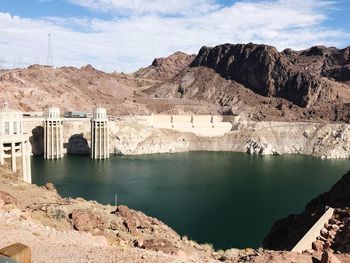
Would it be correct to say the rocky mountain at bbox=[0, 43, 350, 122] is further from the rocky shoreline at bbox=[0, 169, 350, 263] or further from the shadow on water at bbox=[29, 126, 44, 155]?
the rocky shoreline at bbox=[0, 169, 350, 263]

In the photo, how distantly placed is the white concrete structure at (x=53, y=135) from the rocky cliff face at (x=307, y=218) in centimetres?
6642

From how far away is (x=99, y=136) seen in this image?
90.2 m

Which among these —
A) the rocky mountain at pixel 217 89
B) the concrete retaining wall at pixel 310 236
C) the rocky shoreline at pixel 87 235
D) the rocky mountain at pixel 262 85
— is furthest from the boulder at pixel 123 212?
the rocky mountain at pixel 262 85

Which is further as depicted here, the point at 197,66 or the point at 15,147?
the point at 197,66

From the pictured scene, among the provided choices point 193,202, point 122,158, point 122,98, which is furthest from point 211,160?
point 122,98

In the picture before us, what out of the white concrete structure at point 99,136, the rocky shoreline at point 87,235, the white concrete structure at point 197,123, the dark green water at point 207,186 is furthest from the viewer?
the white concrete structure at point 197,123

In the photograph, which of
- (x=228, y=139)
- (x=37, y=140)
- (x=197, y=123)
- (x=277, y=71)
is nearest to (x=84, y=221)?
(x=37, y=140)

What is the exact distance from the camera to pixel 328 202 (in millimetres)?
26453

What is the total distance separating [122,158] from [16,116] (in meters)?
56.0

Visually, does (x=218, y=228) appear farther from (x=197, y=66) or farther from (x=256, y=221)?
(x=197, y=66)

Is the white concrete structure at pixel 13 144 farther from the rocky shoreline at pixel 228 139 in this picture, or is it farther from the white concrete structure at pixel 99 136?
the rocky shoreline at pixel 228 139

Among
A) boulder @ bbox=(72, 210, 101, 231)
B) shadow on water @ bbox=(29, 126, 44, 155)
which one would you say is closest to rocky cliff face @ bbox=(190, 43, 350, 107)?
shadow on water @ bbox=(29, 126, 44, 155)

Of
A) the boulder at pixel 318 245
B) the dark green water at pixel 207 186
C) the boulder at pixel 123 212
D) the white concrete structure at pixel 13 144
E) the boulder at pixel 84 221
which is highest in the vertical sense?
the white concrete structure at pixel 13 144

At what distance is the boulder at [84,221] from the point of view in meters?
17.4
